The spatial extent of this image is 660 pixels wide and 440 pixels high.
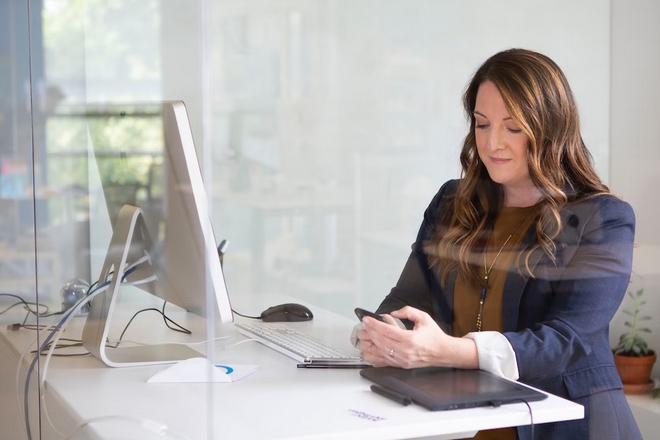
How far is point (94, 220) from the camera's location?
1.13 meters

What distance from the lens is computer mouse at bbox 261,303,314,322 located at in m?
1.54

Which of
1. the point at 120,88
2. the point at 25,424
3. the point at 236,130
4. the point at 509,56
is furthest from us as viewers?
the point at 509,56

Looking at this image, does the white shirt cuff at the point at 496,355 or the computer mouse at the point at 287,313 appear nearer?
the white shirt cuff at the point at 496,355

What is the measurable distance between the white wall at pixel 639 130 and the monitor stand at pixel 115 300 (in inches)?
33.9

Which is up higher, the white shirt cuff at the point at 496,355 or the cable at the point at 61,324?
the cable at the point at 61,324

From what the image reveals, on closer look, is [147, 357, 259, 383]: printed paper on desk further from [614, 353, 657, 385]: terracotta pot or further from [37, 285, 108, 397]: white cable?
[614, 353, 657, 385]: terracotta pot

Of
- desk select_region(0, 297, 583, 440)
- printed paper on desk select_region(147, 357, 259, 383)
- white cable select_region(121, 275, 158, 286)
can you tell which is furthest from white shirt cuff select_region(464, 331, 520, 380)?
white cable select_region(121, 275, 158, 286)

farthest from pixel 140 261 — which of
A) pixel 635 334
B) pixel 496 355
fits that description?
pixel 635 334

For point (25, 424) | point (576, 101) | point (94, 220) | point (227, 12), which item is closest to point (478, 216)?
point (576, 101)

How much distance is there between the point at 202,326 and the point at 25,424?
14.0 inches

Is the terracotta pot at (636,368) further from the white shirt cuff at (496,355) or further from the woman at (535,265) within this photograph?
the white shirt cuff at (496,355)

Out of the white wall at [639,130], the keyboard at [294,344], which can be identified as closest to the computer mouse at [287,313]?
the keyboard at [294,344]

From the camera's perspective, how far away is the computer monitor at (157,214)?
42.2 inches

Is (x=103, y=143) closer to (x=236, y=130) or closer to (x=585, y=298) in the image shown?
(x=236, y=130)
